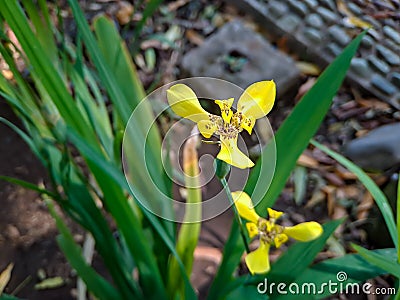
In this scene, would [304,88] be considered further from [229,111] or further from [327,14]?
[229,111]

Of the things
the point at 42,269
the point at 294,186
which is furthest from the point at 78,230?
the point at 294,186

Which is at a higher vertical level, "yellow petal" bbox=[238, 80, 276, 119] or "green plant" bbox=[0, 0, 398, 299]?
"yellow petal" bbox=[238, 80, 276, 119]

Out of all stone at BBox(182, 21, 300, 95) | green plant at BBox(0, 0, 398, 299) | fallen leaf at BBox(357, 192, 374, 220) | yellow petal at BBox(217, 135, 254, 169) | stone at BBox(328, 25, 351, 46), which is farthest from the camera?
stone at BBox(328, 25, 351, 46)

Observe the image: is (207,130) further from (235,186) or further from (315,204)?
(315,204)

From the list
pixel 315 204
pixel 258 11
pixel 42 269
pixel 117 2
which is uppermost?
pixel 117 2

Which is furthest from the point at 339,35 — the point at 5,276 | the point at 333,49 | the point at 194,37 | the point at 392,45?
the point at 5,276

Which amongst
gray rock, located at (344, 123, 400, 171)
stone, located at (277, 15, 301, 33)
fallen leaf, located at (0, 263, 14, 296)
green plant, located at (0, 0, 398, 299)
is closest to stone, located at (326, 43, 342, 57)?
stone, located at (277, 15, 301, 33)

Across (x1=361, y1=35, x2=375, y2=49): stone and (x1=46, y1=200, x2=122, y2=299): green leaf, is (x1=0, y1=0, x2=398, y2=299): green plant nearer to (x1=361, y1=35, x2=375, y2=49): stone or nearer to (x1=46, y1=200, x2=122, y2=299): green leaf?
(x1=46, y1=200, x2=122, y2=299): green leaf
